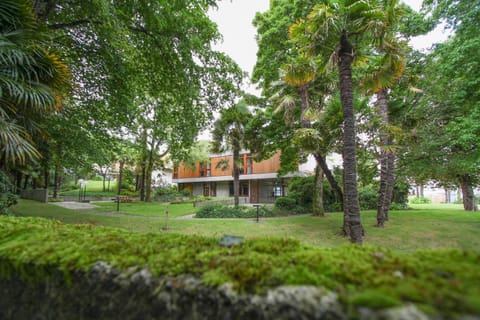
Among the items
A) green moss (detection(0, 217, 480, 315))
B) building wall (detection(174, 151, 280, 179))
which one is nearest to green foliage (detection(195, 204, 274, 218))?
building wall (detection(174, 151, 280, 179))

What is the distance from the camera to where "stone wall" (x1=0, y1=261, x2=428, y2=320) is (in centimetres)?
106

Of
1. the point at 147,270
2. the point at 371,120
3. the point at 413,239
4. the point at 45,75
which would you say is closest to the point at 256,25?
the point at 371,120

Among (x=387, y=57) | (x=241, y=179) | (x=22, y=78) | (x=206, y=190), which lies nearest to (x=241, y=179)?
(x=241, y=179)

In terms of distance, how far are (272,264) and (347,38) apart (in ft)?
23.0

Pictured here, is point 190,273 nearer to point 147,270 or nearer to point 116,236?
point 147,270

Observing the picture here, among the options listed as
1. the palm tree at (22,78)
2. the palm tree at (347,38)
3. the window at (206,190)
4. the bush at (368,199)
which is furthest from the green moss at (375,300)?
the window at (206,190)

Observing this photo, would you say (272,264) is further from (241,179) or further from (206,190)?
(206,190)

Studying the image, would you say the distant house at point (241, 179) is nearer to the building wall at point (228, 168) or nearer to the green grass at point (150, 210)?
the building wall at point (228, 168)

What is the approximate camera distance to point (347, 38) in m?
6.06

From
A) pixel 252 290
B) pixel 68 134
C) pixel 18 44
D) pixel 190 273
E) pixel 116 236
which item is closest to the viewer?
pixel 252 290

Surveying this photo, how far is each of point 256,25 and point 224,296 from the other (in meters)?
14.3

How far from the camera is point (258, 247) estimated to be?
1695 mm

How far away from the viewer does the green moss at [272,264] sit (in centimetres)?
96

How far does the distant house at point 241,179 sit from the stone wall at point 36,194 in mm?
15551
